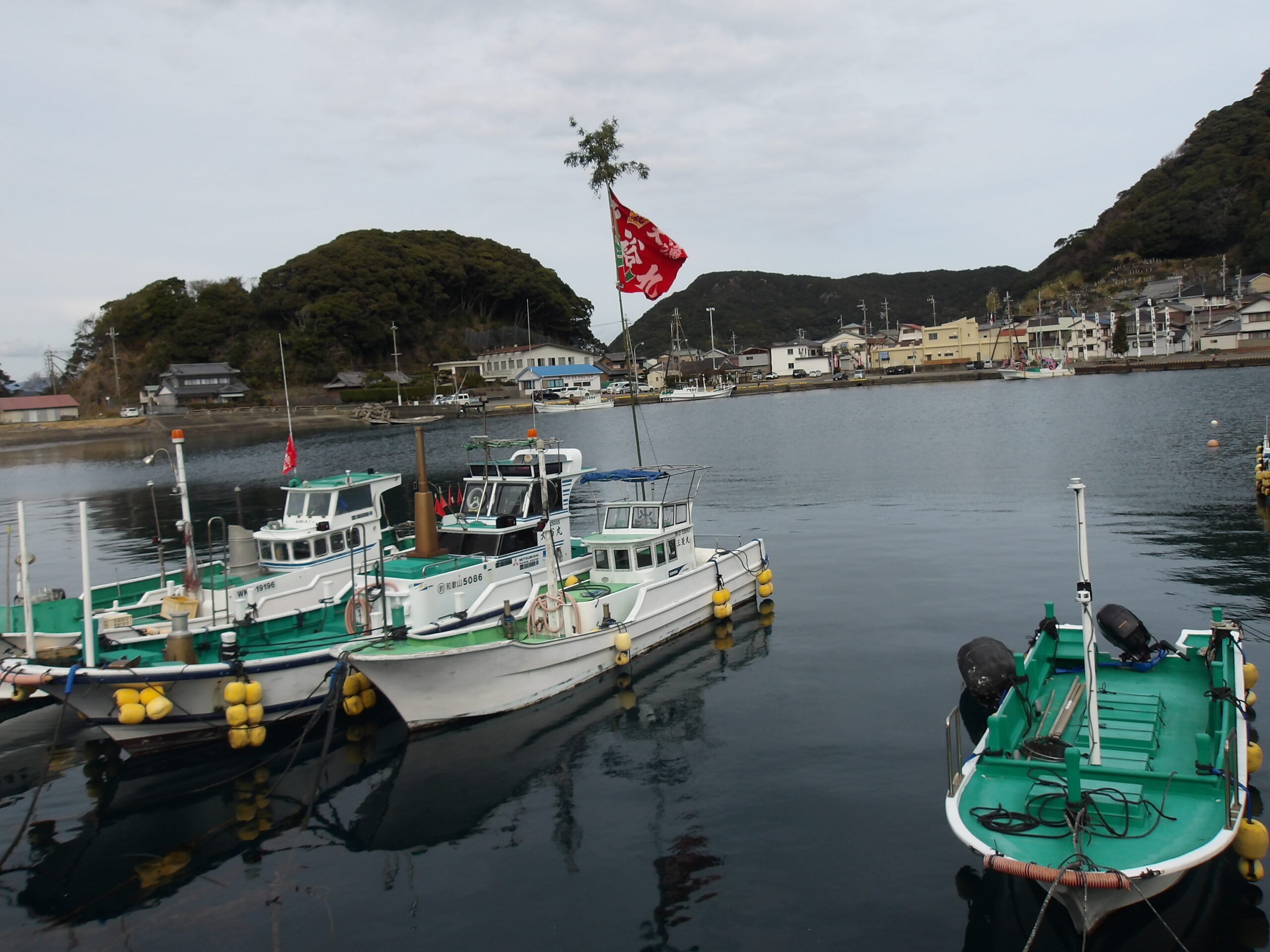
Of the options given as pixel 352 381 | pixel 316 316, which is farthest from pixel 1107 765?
pixel 316 316

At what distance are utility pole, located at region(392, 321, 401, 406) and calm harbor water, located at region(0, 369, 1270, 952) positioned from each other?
85.4 metres

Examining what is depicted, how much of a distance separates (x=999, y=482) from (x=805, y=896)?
33.7 meters

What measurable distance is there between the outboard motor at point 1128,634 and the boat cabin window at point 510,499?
1335 cm

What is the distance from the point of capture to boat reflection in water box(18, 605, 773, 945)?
11844 mm

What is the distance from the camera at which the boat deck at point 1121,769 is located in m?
8.88

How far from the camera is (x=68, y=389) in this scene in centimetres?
13250

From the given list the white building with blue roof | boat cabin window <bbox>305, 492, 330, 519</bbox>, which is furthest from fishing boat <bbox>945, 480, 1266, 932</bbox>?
the white building with blue roof

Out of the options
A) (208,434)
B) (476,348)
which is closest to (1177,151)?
(476,348)

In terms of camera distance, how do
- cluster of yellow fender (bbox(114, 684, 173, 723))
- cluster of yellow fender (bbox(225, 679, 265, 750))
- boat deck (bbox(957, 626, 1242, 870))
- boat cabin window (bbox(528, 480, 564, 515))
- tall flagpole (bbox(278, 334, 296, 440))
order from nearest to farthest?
1. boat deck (bbox(957, 626, 1242, 870))
2. cluster of yellow fender (bbox(114, 684, 173, 723))
3. cluster of yellow fender (bbox(225, 679, 265, 750))
4. boat cabin window (bbox(528, 480, 564, 515))
5. tall flagpole (bbox(278, 334, 296, 440))

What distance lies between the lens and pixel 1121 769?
399 inches

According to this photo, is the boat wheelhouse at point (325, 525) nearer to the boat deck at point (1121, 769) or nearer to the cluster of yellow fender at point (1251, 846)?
the boat deck at point (1121, 769)

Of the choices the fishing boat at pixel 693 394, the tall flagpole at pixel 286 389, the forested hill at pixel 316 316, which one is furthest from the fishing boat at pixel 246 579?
the fishing boat at pixel 693 394

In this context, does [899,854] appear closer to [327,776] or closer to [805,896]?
[805,896]

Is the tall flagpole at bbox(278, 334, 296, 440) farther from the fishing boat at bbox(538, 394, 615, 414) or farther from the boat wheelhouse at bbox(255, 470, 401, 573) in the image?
the fishing boat at bbox(538, 394, 615, 414)
